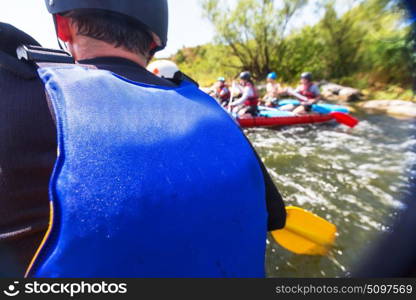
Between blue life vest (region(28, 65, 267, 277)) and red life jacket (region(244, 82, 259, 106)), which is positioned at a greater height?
blue life vest (region(28, 65, 267, 277))

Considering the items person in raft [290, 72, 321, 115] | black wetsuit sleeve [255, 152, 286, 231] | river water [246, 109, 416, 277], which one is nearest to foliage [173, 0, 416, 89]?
person in raft [290, 72, 321, 115]

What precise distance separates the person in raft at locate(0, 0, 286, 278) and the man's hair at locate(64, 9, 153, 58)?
0.51ft

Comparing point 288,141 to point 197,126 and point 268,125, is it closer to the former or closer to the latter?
point 268,125

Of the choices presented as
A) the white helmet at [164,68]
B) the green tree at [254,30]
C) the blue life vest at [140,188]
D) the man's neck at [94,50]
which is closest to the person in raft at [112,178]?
the blue life vest at [140,188]

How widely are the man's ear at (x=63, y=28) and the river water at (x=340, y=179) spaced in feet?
4.72

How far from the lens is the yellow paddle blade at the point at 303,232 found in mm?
1678

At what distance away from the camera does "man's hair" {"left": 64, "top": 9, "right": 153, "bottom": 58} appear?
835 millimetres

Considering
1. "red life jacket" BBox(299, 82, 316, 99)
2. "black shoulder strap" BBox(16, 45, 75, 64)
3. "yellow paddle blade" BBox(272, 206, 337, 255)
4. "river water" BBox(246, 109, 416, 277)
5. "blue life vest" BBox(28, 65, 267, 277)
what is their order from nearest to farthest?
"blue life vest" BBox(28, 65, 267, 277)
"black shoulder strap" BBox(16, 45, 75, 64)
"yellow paddle blade" BBox(272, 206, 337, 255)
"river water" BBox(246, 109, 416, 277)
"red life jacket" BBox(299, 82, 316, 99)

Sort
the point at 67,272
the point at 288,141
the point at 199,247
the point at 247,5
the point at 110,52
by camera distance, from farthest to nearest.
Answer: the point at 247,5 < the point at 288,141 < the point at 110,52 < the point at 199,247 < the point at 67,272

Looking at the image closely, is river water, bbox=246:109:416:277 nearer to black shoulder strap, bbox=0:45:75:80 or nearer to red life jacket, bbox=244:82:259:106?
red life jacket, bbox=244:82:259:106

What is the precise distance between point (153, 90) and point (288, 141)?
5530 millimetres

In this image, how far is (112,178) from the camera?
524 mm

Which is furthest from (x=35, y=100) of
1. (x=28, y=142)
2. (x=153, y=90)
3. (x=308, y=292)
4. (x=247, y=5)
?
(x=247, y=5)

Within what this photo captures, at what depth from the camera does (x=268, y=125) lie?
6.68 meters
